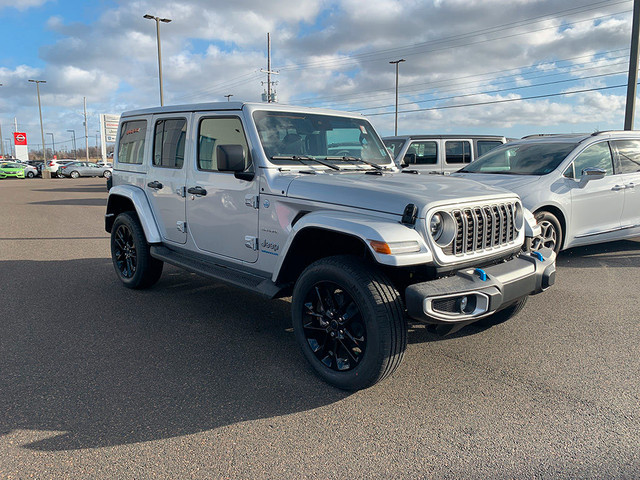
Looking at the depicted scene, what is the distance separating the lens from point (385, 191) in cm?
330

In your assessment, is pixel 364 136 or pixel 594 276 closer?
pixel 364 136

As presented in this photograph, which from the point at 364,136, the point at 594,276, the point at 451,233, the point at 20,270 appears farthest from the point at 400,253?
the point at 20,270

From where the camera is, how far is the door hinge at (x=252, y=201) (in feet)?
13.0

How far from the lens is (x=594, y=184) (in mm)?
6789

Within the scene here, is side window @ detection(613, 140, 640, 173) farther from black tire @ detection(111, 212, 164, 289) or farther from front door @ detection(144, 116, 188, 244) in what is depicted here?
black tire @ detection(111, 212, 164, 289)

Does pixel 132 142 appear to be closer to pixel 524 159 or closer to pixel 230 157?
pixel 230 157

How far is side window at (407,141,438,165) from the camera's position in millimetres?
11312

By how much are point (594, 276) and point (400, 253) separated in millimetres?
4435

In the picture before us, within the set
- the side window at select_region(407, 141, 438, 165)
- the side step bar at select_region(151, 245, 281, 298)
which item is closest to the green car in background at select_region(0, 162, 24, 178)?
the side window at select_region(407, 141, 438, 165)

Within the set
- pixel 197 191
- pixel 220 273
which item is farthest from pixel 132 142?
pixel 220 273

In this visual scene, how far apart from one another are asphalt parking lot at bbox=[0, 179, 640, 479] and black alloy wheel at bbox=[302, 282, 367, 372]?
0.73ft

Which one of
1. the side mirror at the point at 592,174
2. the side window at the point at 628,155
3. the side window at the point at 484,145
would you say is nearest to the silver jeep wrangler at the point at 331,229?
the side mirror at the point at 592,174

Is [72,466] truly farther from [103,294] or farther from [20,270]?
[20,270]

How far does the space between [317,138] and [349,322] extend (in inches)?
74.2
